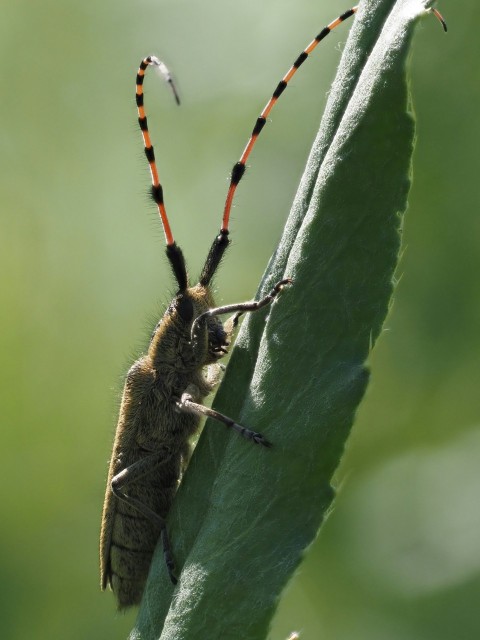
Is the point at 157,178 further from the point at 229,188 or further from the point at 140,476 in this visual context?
the point at 140,476

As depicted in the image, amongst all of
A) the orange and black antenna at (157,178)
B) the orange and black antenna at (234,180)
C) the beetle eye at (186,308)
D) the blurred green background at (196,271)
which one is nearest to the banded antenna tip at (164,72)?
the orange and black antenna at (157,178)

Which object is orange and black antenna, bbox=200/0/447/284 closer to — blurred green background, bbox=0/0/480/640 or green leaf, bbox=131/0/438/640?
blurred green background, bbox=0/0/480/640

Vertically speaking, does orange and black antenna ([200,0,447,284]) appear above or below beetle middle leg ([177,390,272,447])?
above

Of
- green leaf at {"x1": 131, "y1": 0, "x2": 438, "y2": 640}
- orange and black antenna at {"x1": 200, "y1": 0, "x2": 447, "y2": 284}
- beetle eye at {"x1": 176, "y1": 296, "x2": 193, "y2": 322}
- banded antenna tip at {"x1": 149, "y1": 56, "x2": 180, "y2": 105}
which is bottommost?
green leaf at {"x1": 131, "y1": 0, "x2": 438, "y2": 640}

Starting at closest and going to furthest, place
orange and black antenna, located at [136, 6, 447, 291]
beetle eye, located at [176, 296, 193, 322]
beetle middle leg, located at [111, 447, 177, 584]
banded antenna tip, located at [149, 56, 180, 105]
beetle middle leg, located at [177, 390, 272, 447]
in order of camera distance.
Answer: beetle middle leg, located at [177, 390, 272, 447] → banded antenna tip, located at [149, 56, 180, 105] → orange and black antenna, located at [136, 6, 447, 291] → beetle middle leg, located at [111, 447, 177, 584] → beetle eye, located at [176, 296, 193, 322]

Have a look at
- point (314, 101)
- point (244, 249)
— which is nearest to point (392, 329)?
point (244, 249)

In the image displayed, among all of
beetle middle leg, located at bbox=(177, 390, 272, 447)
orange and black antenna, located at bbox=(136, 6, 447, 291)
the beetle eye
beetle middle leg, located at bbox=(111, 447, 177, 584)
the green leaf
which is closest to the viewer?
the green leaf

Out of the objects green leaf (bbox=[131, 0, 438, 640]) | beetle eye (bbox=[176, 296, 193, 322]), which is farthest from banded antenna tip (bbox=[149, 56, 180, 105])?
green leaf (bbox=[131, 0, 438, 640])
